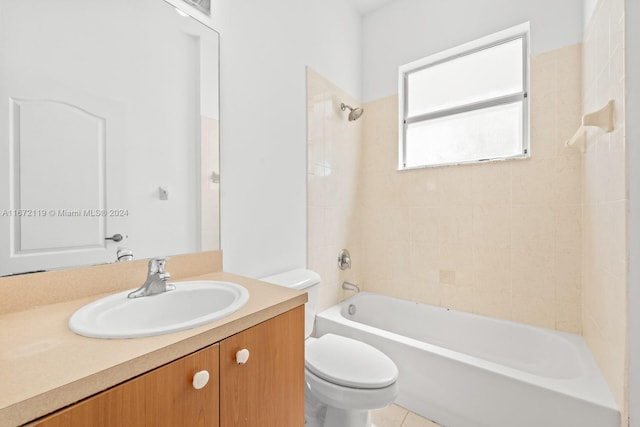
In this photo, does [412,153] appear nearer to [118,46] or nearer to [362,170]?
[362,170]

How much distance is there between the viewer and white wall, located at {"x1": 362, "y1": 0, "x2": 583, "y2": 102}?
1.62 m

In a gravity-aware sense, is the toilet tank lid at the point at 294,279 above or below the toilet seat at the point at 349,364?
above

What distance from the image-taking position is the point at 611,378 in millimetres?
1125

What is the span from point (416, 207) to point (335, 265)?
790 millimetres

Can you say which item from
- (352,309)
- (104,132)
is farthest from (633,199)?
(104,132)

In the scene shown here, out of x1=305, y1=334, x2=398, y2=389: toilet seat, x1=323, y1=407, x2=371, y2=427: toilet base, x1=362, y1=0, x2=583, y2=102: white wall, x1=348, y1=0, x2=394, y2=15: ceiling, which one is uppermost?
x1=348, y1=0, x2=394, y2=15: ceiling

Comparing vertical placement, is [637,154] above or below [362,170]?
below

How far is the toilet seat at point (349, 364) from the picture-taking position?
1102 millimetres

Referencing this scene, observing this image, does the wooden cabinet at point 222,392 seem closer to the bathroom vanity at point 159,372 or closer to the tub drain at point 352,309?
the bathroom vanity at point 159,372

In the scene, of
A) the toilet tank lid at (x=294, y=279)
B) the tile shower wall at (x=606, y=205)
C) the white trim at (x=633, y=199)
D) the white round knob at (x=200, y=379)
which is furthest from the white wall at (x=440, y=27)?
the white round knob at (x=200, y=379)

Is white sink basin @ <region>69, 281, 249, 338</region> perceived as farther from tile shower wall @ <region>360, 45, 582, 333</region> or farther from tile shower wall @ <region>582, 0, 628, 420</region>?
tile shower wall @ <region>360, 45, 582, 333</region>

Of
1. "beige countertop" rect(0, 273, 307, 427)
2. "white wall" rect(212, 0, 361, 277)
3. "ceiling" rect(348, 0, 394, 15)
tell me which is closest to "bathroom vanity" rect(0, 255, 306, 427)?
"beige countertop" rect(0, 273, 307, 427)

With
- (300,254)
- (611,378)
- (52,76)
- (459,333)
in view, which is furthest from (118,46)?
(459,333)

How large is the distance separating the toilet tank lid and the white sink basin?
1.56ft
